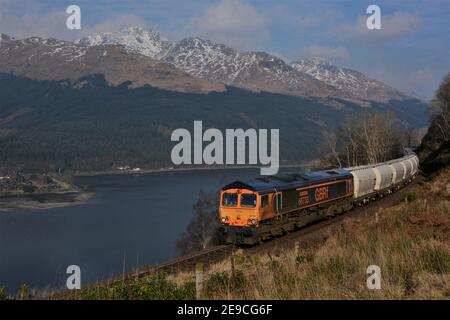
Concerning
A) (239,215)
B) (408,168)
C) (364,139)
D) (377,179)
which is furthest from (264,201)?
(364,139)

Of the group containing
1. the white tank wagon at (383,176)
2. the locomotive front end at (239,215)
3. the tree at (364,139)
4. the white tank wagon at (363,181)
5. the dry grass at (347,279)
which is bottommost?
the dry grass at (347,279)

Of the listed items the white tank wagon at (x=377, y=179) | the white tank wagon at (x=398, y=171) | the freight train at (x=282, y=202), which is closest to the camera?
the freight train at (x=282, y=202)

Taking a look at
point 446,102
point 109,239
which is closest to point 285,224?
point 446,102

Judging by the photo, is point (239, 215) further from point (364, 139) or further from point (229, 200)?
point (364, 139)

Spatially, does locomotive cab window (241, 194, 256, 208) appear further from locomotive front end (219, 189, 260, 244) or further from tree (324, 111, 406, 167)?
tree (324, 111, 406, 167)

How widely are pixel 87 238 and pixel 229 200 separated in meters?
112

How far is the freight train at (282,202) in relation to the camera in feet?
107

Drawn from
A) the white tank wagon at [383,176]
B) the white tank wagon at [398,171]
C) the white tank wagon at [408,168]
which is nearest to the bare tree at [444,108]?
the white tank wagon at [408,168]

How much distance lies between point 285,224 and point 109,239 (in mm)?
105644

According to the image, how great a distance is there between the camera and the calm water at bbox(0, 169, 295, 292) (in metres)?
106

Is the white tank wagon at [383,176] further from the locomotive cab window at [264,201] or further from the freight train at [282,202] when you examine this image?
the locomotive cab window at [264,201]

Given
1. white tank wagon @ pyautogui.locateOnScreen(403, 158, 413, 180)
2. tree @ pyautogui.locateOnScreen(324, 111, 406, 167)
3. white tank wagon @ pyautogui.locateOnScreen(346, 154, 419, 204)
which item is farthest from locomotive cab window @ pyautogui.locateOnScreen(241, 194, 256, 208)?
tree @ pyautogui.locateOnScreen(324, 111, 406, 167)
